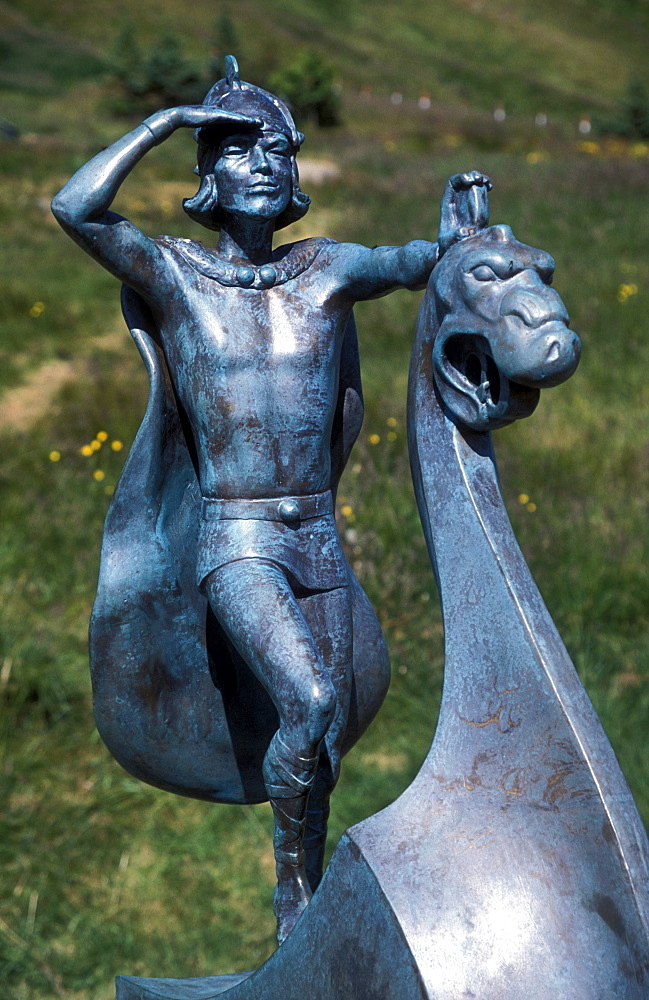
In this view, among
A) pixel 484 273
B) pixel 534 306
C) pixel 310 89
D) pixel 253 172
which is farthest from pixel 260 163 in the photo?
pixel 310 89

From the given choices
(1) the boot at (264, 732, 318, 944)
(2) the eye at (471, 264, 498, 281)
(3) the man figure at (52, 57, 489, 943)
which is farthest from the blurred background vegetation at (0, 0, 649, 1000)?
(2) the eye at (471, 264, 498, 281)

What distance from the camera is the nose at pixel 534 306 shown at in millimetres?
1830

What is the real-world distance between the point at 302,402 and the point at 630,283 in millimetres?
6653

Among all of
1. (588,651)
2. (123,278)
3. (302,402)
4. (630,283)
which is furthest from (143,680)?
(630,283)

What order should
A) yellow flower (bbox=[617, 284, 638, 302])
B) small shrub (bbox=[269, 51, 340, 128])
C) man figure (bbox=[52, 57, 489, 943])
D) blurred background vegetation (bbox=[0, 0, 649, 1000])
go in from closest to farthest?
man figure (bbox=[52, 57, 489, 943]) → blurred background vegetation (bbox=[0, 0, 649, 1000]) → yellow flower (bbox=[617, 284, 638, 302]) → small shrub (bbox=[269, 51, 340, 128])

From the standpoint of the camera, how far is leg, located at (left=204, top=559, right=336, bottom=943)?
1.99 m

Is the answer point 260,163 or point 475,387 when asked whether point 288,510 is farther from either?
point 260,163

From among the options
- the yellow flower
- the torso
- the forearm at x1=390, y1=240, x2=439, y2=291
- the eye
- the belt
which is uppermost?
the eye

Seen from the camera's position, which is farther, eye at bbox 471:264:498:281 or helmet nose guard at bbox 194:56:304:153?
helmet nose guard at bbox 194:56:304:153

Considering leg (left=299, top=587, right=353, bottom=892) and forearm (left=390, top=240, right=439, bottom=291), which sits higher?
forearm (left=390, top=240, right=439, bottom=291)

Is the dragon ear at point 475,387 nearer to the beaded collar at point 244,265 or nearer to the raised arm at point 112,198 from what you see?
the beaded collar at point 244,265

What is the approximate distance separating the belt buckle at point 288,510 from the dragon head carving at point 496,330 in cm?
37

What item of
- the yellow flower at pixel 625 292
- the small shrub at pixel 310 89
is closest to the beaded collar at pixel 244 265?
the yellow flower at pixel 625 292

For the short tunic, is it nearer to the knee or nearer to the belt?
the belt
